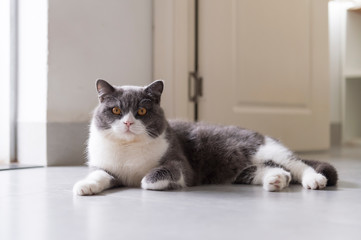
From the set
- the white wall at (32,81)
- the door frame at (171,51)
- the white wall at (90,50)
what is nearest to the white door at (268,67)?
the door frame at (171,51)

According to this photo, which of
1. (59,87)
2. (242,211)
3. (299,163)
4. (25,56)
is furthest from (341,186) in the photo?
(25,56)

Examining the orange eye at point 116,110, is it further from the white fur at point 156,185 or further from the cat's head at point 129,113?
the white fur at point 156,185

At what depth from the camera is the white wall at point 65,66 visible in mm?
2111

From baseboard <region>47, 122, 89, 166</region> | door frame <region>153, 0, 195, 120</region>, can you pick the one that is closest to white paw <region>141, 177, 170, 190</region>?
baseboard <region>47, 122, 89, 166</region>

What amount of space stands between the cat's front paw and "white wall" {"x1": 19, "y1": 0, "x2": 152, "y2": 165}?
45.2 inches

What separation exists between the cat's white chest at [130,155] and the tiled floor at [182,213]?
0.08 metres

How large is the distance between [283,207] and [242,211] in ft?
0.40

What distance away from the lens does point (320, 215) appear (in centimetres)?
106

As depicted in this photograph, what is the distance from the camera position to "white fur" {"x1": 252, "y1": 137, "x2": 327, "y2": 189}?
Result: 1.49m

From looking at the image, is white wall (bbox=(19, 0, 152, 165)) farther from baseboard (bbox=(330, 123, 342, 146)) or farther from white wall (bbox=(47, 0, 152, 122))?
baseboard (bbox=(330, 123, 342, 146))

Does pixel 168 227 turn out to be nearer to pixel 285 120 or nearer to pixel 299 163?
pixel 299 163

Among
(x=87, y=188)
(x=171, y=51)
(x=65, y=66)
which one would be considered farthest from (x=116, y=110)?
(x=171, y=51)

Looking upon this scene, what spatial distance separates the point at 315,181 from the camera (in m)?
1.43

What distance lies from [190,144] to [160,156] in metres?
0.21
